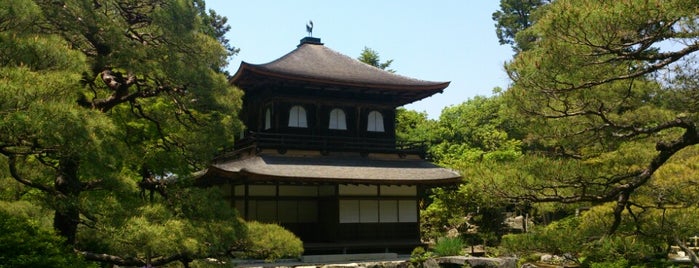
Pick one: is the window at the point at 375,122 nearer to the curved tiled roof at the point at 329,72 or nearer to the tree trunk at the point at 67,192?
the curved tiled roof at the point at 329,72

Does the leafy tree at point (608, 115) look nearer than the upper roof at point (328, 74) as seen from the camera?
Yes

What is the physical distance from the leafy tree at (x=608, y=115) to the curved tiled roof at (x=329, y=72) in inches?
455

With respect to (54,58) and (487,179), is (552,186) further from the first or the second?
(54,58)

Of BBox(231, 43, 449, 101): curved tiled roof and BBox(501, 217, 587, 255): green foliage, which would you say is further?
BBox(231, 43, 449, 101): curved tiled roof

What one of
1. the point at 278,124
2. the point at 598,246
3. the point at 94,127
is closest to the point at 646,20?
the point at 598,246

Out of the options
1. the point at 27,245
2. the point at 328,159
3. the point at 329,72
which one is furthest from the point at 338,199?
the point at 27,245

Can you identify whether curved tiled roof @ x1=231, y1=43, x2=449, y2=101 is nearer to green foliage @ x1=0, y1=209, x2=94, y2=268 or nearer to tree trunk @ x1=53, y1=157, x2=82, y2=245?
tree trunk @ x1=53, y1=157, x2=82, y2=245

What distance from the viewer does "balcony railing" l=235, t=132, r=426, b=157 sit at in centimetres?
2077

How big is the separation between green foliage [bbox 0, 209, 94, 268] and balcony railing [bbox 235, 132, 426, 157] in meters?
11.7

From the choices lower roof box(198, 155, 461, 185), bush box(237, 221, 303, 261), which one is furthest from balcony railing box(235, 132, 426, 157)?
bush box(237, 221, 303, 261)

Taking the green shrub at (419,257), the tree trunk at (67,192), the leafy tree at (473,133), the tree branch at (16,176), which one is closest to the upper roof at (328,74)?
the green shrub at (419,257)

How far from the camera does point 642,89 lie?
9.58m

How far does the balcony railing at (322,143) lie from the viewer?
20766mm

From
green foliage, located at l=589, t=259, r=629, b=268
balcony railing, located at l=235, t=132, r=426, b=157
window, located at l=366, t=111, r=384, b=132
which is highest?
window, located at l=366, t=111, r=384, b=132
